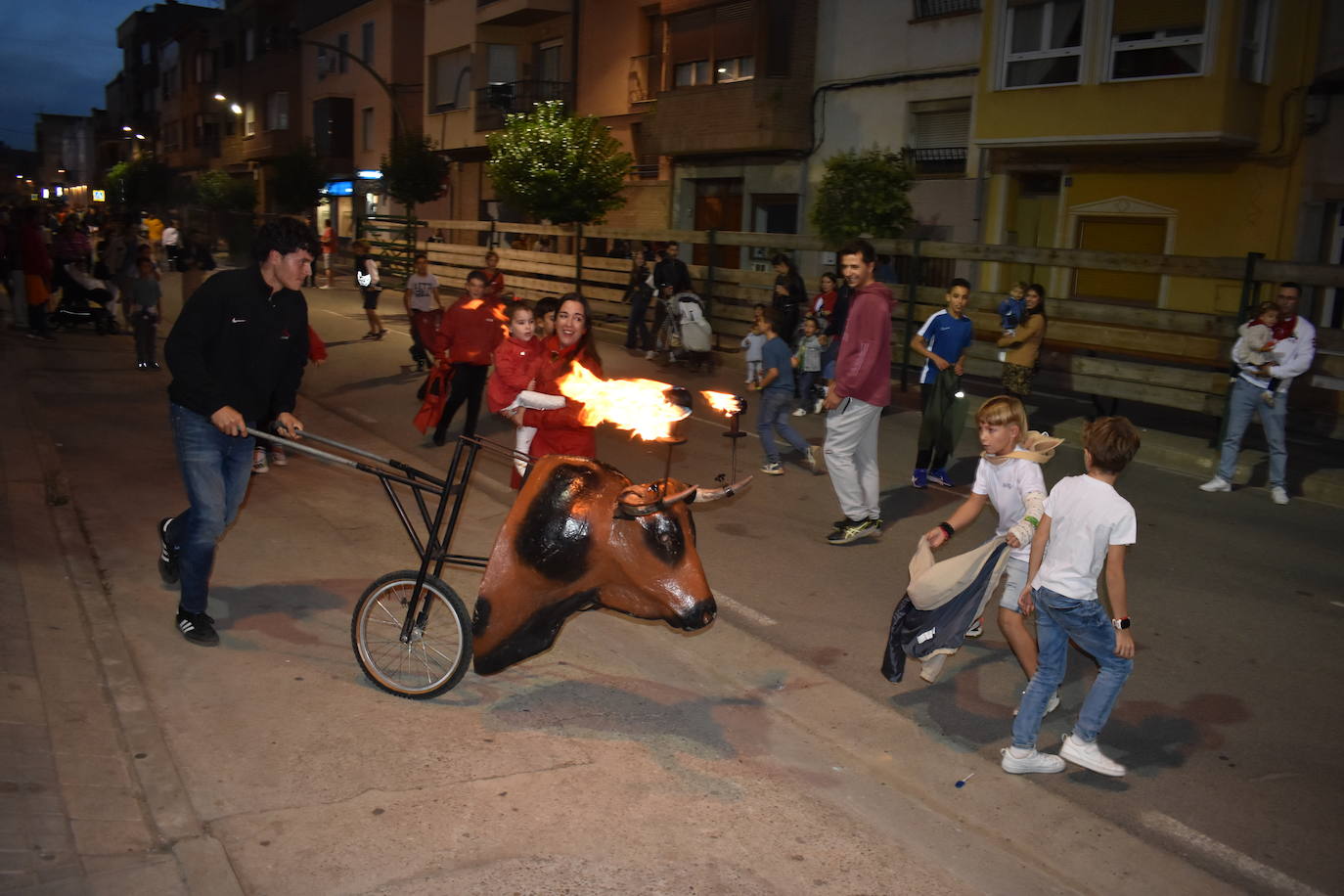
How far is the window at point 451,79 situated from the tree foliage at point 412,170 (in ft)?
7.31

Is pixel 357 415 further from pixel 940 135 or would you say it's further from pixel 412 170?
pixel 412 170

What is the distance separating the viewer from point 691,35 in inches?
1056

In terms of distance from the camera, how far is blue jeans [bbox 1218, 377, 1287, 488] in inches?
393

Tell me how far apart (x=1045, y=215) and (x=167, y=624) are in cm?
1761

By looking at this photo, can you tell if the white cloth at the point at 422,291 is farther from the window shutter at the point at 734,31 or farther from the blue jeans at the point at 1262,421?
the window shutter at the point at 734,31

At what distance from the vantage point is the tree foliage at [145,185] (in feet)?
237

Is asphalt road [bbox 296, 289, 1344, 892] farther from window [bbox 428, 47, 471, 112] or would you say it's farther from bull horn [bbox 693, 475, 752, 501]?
window [bbox 428, 47, 471, 112]

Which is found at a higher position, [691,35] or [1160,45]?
[691,35]

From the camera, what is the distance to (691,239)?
20.0 metres

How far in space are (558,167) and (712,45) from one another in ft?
15.6

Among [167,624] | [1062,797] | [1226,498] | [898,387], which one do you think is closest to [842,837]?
[1062,797]

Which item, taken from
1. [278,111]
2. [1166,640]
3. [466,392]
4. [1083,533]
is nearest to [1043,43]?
[466,392]

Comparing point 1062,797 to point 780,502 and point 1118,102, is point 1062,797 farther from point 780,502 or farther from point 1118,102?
point 1118,102

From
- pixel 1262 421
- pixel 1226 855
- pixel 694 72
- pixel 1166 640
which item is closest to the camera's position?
pixel 1226 855
